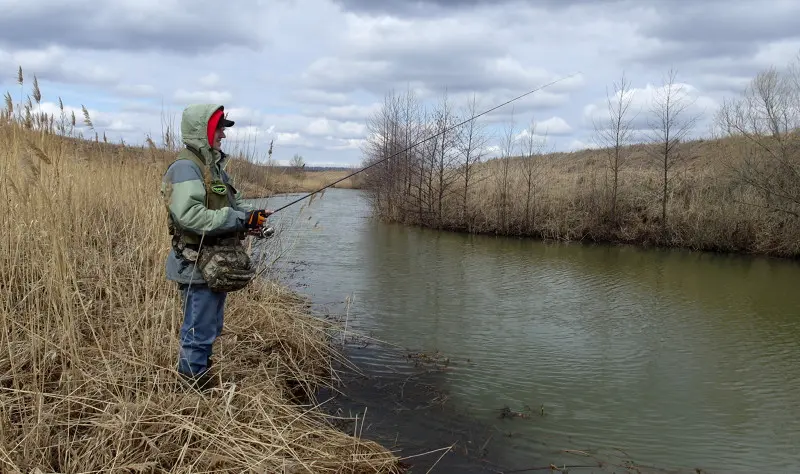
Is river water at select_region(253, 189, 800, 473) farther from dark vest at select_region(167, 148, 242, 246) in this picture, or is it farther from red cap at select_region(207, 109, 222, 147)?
red cap at select_region(207, 109, 222, 147)

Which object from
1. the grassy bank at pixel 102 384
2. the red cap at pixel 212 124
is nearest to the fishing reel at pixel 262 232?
the red cap at pixel 212 124

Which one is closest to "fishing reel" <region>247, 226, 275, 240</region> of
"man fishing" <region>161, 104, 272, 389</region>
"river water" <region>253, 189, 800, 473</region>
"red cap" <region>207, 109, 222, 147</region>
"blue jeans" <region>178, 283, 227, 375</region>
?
"man fishing" <region>161, 104, 272, 389</region>

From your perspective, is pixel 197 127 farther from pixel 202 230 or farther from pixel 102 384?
pixel 102 384

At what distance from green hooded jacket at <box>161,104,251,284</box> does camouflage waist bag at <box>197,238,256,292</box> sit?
0.22 ft

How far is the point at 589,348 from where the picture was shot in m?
6.43

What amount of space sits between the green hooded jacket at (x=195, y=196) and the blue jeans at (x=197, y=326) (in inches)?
4.2

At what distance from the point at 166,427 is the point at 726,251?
56.9ft

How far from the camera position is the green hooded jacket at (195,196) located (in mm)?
2764

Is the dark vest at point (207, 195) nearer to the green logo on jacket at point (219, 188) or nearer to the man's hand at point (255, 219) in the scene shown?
the green logo on jacket at point (219, 188)

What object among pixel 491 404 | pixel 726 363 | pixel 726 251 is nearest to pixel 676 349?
pixel 726 363

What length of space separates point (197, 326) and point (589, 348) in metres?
4.89

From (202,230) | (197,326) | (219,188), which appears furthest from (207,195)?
(197,326)

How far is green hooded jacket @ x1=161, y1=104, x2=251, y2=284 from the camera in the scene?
2.76 m

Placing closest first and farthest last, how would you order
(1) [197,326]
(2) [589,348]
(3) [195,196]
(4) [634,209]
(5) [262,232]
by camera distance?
1. (3) [195,196]
2. (1) [197,326]
3. (5) [262,232]
4. (2) [589,348]
5. (4) [634,209]
